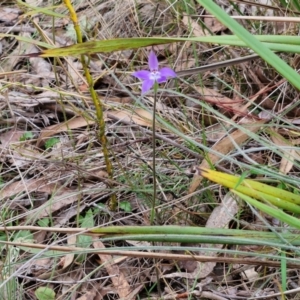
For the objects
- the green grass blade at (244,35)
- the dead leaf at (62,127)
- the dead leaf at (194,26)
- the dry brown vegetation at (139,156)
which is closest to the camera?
the green grass blade at (244,35)

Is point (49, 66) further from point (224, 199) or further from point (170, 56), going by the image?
point (224, 199)

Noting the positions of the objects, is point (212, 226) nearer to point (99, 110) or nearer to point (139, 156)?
point (139, 156)

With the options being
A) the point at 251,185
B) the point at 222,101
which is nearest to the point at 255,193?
the point at 251,185

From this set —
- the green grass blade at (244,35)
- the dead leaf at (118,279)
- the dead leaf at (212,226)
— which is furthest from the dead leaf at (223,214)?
the green grass blade at (244,35)

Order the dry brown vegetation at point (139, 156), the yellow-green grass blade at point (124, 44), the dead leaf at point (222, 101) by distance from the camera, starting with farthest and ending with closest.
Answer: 1. the dead leaf at point (222, 101)
2. the dry brown vegetation at point (139, 156)
3. the yellow-green grass blade at point (124, 44)

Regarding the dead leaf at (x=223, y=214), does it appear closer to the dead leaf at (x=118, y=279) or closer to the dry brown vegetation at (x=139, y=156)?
the dry brown vegetation at (x=139, y=156)

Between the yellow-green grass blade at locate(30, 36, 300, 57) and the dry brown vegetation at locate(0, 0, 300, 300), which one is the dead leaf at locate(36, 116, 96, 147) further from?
the yellow-green grass blade at locate(30, 36, 300, 57)

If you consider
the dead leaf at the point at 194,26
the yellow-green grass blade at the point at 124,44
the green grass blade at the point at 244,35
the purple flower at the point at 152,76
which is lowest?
the dead leaf at the point at 194,26

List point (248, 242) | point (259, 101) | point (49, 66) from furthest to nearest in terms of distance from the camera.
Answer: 1. point (49, 66)
2. point (259, 101)
3. point (248, 242)

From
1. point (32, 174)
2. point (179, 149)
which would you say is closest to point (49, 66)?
point (32, 174)
